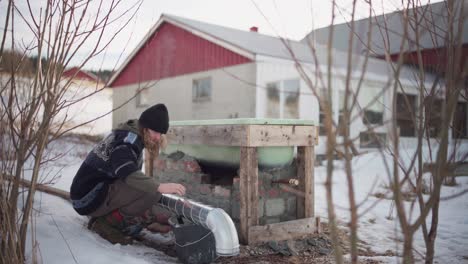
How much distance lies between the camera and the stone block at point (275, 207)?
3531 millimetres

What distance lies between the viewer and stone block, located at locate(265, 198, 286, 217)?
353 cm

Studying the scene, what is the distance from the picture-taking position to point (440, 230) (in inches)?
161

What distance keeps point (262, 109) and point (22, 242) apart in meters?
7.41

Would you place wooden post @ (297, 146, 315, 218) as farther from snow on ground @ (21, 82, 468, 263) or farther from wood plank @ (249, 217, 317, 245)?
snow on ground @ (21, 82, 468, 263)

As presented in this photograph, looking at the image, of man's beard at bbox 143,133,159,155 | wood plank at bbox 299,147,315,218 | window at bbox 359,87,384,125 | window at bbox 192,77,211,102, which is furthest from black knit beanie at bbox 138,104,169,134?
window at bbox 359,87,384,125

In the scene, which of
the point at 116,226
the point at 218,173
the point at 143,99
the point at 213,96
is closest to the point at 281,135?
the point at 218,173

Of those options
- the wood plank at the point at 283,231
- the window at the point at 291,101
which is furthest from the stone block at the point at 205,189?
the window at the point at 291,101

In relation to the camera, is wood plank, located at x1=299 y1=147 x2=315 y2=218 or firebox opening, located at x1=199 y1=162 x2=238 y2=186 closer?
wood plank, located at x1=299 y1=147 x2=315 y2=218

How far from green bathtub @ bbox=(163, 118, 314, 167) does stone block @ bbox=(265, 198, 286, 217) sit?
1.16 feet

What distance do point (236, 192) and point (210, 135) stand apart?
638 millimetres

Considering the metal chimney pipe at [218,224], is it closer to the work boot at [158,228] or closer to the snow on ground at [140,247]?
the snow on ground at [140,247]

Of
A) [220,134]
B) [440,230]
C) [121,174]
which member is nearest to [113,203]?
[121,174]

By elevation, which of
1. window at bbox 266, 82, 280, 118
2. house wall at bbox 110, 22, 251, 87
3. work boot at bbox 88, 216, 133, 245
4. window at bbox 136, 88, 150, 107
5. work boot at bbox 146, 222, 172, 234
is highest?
house wall at bbox 110, 22, 251, 87

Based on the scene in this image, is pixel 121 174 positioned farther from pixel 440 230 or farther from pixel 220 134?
pixel 440 230
